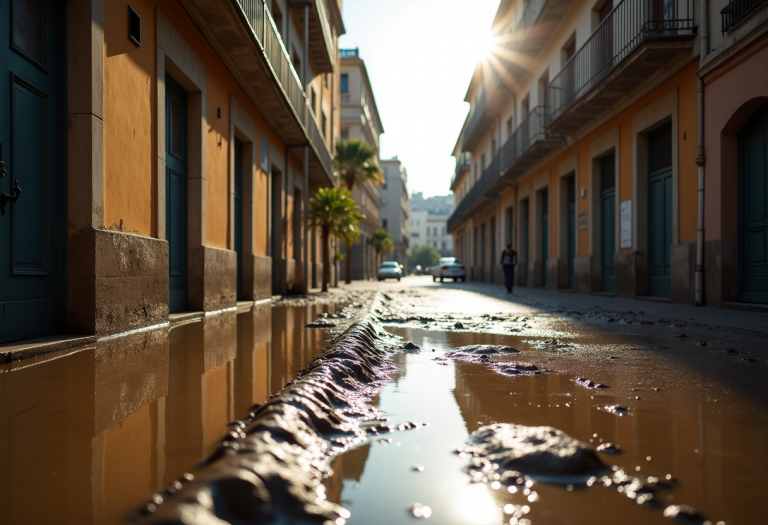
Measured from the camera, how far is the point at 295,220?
17.6 metres

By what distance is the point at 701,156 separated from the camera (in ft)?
31.7

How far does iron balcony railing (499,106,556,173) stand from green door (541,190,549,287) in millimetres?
1676

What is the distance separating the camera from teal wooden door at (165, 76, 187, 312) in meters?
7.70

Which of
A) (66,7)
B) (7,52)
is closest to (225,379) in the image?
(7,52)

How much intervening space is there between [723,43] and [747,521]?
9530 millimetres

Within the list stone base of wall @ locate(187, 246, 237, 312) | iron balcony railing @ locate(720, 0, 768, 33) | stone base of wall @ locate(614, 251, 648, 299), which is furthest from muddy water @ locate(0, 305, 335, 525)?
stone base of wall @ locate(614, 251, 648, 299)

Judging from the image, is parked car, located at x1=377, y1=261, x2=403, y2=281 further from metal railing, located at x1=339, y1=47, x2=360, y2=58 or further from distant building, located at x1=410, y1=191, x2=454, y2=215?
distant building, located at x1=410, y1=191, x2=454, y2=215

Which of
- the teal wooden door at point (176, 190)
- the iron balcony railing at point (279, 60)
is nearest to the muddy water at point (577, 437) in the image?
the teal wooden door at point (176, 190)

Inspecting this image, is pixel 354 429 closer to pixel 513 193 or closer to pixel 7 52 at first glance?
pixel 7 52

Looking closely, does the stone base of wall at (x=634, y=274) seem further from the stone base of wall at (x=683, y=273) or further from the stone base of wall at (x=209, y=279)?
the stone base of wall at (x=209, y=279)

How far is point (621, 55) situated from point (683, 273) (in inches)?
183

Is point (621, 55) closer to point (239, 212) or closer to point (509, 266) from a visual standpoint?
point (509, 266)

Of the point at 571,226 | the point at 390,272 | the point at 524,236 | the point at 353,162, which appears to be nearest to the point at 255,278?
the point at 571,226

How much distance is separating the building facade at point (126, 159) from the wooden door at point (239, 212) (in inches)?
1.1
